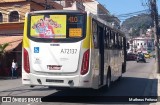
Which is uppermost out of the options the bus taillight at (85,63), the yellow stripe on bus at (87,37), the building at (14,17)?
the building at (14,17)

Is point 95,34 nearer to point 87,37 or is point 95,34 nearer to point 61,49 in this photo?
point 87,37

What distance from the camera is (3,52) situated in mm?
32219

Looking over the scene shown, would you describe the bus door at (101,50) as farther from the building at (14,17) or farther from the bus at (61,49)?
the building at (14,17)

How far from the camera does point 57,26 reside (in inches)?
563

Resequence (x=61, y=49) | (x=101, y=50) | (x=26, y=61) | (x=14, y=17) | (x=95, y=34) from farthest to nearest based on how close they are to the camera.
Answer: (x=14, y=17) < (x=101, y=50) < (x=95, y=34) < (x=26, y=61) < (x=61, y=49)

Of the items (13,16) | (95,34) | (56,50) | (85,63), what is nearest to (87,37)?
(95,34)

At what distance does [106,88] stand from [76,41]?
4.67m

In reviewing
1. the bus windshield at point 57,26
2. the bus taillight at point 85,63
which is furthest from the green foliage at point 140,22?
the bus taillight at point 85,63

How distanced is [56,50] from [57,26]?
901 mm

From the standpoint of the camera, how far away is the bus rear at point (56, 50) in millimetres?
13852

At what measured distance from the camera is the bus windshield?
1408cm

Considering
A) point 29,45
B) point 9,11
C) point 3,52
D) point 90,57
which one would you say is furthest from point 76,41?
point 9,11

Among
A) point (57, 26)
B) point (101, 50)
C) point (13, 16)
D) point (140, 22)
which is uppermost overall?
point (140, 22)

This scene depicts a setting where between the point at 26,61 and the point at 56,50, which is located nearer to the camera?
the point at 56,50
